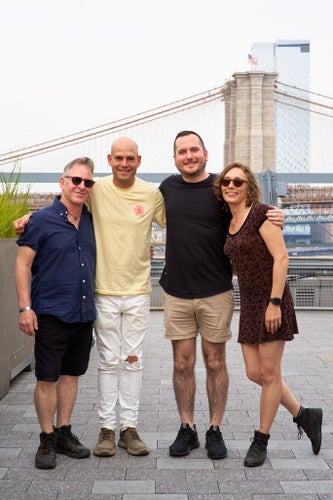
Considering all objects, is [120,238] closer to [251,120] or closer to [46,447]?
[46,447]

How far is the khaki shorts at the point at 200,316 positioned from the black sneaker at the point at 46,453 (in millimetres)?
775

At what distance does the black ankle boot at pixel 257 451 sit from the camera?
3.46 meters

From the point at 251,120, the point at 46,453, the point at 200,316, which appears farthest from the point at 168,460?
the point at 251,120

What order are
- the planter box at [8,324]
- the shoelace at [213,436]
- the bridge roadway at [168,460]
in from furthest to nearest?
the planter box at [8,324] < the shoelace at [213,436] < the bridge roadway at [168,460]

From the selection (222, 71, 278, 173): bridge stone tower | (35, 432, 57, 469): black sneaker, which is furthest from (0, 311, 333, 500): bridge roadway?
(222, 71, 278, 173): bridge stone tower

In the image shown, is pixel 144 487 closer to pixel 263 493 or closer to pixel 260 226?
pixel 263 493

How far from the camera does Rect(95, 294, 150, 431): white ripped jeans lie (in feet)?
12.2

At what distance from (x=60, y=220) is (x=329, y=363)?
3600mm

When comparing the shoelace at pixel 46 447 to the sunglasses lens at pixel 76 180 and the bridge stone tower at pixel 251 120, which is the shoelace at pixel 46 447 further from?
the bridge stone tower at pixel 251 120

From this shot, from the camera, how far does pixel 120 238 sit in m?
3.69

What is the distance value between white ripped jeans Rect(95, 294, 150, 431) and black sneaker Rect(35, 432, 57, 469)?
30 centimetres

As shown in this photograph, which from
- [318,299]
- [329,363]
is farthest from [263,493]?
[318,299]

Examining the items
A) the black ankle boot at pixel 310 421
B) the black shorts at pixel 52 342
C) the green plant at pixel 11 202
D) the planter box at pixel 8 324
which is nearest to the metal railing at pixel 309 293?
the green plant at pixel 11 202

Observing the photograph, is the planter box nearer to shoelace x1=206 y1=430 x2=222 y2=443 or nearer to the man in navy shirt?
the man in navy shirt
